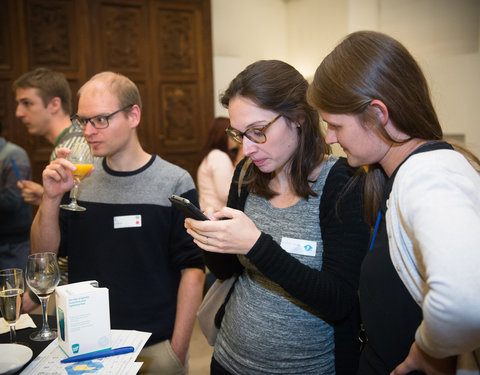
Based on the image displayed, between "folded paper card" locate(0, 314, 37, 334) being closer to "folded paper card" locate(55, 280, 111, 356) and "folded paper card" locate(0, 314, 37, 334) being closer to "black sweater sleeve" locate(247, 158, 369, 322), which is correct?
"folded paper card" locate(55, 280, 111, 356)

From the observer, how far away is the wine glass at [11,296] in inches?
48.1

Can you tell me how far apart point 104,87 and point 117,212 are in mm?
544

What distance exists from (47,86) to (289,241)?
7.31ft

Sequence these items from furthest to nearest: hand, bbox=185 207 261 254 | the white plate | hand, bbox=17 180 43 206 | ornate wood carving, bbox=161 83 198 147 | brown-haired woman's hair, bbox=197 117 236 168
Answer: ornate wood carving, bbox=161 83 198 147
brown-haired woman's hair, bbox=197 117 236 168
hand, bbox=17 180 43 206
hand, bbox=185 207 261 254
the white plate

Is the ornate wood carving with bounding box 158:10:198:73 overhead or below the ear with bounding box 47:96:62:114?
overhead

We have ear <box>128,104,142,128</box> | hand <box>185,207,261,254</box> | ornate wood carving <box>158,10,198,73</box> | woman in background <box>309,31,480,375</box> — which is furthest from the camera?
ornate wood carving <box>158,10,198,73</box>

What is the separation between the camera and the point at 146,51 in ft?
15.4

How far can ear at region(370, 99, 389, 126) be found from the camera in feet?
3.27

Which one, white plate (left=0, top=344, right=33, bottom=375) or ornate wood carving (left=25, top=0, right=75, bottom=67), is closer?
white plate (left=0, top=344, right=33, bottom=375)

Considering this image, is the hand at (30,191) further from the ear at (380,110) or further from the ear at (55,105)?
the ear at (380,110)

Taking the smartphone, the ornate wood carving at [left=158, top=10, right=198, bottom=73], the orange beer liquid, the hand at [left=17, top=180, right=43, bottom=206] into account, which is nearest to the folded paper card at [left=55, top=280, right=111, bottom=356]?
the smartphone

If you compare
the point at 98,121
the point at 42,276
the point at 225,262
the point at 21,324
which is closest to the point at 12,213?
the point at 98,121

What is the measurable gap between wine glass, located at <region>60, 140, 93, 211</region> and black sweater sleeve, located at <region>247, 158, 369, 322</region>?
0.95 m

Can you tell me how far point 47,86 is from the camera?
111 inches
